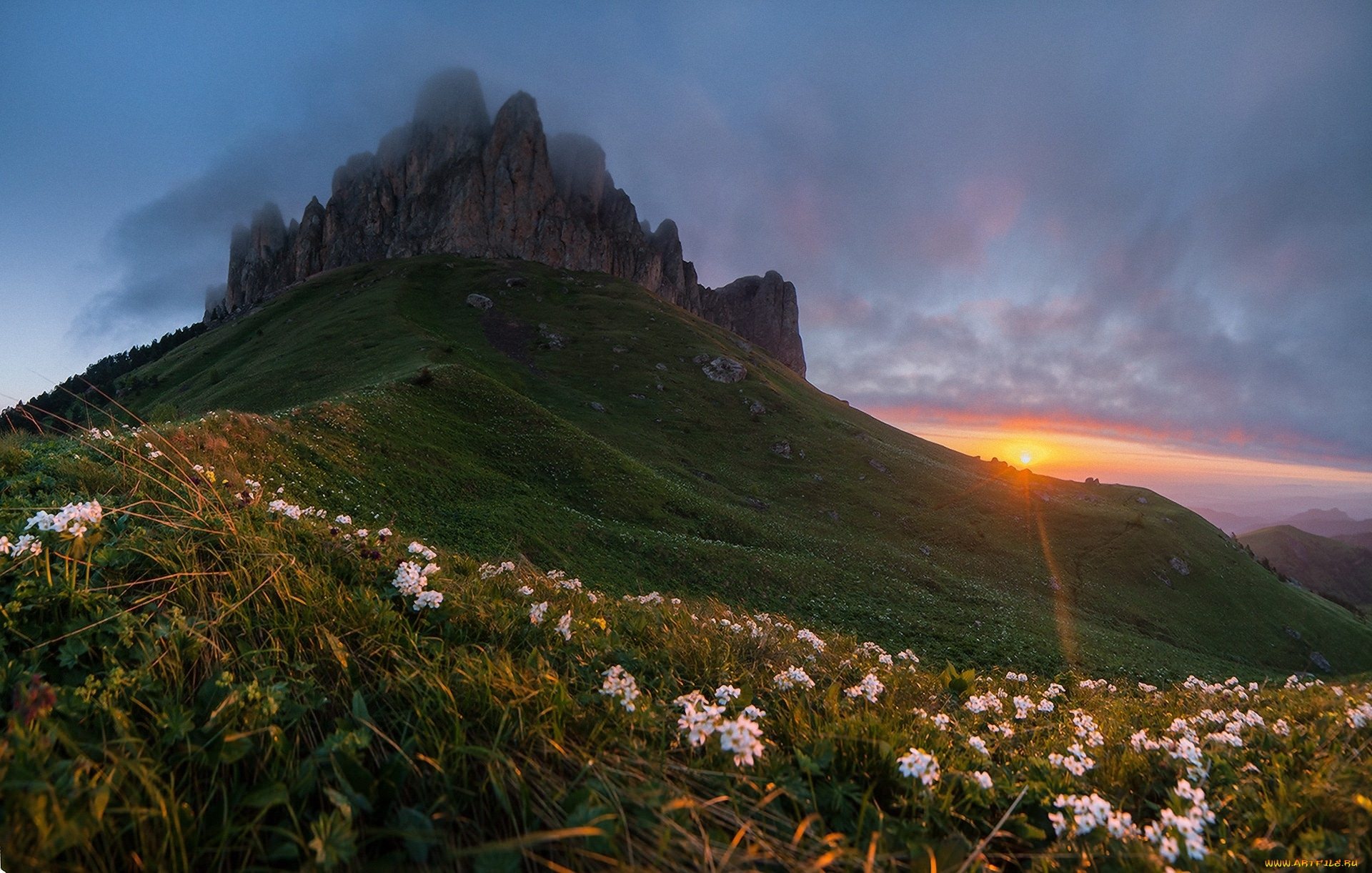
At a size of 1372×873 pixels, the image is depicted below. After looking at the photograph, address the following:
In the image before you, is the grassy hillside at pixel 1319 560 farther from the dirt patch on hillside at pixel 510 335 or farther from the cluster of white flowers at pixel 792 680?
the cluster of white flowers at pixel 792 680

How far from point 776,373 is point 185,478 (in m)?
97.7

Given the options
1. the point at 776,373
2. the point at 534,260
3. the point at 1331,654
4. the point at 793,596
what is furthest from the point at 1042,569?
the point at 534,260

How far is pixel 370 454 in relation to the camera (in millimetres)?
23641

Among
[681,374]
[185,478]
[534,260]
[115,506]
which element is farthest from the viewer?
[534,260]

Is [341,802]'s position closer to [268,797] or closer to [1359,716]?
[268,797]

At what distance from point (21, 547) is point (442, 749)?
3.61 meters

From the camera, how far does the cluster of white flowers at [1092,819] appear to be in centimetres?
308

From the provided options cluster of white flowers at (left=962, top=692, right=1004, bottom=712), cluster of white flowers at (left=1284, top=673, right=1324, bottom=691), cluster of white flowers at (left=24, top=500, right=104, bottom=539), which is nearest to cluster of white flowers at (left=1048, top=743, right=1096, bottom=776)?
cluster of white flowers at (left=962, top=692, right=1004, bottom=712)

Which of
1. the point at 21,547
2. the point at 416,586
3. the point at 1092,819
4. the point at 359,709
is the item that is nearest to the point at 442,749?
the point at 359,709

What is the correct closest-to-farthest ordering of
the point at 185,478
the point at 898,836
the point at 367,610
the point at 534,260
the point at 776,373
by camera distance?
the point at 898,836 < the point at 367,610 < the point at 185,478 < the point at 776,373 < the point at 534,260

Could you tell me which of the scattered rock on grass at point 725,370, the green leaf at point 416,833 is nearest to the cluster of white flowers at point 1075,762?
the green leaf at point 416,833

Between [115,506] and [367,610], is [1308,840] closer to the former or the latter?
[367,610]

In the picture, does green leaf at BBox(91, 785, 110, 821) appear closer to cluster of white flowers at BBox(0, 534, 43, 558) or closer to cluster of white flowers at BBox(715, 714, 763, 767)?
cluster of white flowers at BBox(0, 534, 43, 558)

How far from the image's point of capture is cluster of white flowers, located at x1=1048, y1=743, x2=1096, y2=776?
380cm
